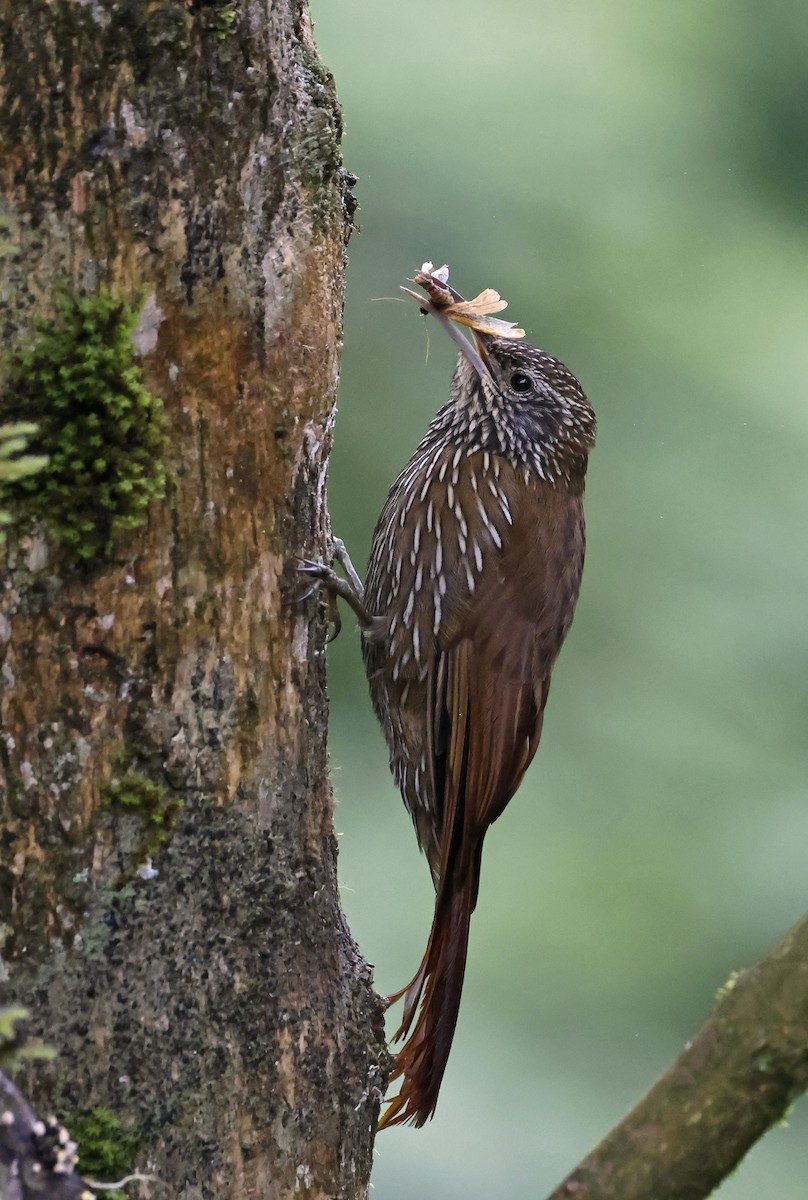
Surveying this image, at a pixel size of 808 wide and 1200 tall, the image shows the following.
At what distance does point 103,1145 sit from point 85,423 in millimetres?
843

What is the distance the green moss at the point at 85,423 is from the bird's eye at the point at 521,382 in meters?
1.56

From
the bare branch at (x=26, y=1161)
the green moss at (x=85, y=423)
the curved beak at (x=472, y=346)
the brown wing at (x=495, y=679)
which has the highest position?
the curved beak at (x=472, y=346)

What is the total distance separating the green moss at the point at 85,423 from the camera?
5.25 ft

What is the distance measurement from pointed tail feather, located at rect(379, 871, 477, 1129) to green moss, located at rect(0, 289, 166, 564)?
1151 millimetres

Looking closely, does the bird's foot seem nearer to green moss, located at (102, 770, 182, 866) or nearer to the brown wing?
the brown wing

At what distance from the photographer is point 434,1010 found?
2.52 metres

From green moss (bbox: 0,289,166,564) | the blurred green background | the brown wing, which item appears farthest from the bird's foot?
the blurred green background

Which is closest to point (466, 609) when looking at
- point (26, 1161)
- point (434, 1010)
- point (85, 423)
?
point (434, 1010)

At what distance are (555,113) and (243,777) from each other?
3.96m

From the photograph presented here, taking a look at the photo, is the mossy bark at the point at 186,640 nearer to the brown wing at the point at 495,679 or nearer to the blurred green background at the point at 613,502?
the brown wing at the point at 495,679

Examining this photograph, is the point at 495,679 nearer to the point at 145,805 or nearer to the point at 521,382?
the point at 521,382

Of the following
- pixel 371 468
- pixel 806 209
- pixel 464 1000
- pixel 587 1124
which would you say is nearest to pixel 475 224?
pixel 371 468

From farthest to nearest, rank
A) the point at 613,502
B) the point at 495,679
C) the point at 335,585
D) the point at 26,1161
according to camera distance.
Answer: the point at 613,502, the point at 495,679, the point at 335,585, the point at 26,1161

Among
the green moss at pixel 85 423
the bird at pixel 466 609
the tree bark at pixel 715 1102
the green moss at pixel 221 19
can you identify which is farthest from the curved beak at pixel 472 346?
the tree bark at pixel 715 1102
